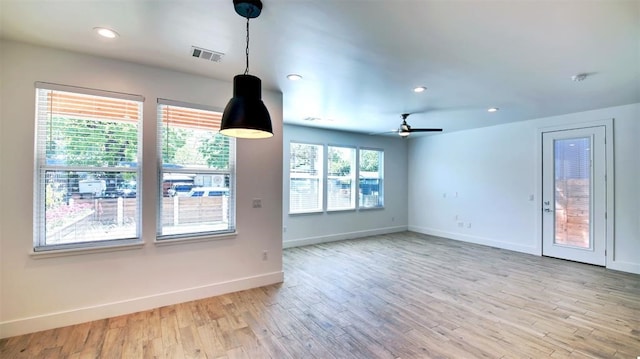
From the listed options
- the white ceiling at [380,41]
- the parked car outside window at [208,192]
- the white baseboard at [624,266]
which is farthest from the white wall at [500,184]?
the parked car outside window at [208,192]

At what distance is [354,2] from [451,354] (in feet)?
9.56

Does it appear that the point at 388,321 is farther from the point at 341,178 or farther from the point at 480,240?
the point at 480,240

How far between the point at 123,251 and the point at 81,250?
360 millimetres

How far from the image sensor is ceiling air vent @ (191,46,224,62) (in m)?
2.79

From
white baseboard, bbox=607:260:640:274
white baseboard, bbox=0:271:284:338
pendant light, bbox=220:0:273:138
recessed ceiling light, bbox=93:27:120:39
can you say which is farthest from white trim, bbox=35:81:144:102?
white baseboard, bbox=607:260:640:274

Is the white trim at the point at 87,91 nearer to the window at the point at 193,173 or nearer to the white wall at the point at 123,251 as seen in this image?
the white wall at the point at 123,251

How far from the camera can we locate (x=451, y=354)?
2.43 metres

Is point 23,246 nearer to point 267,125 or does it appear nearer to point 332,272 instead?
point 267,125

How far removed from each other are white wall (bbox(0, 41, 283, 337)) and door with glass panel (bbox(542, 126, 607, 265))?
5.20 meters

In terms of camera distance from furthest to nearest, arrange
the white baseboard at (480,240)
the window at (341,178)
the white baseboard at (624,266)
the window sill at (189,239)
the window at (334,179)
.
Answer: the window at (341,178) → the window at (334,179) → the white baseboard at (480,240) → the white baseboard at (624,266) → the window sill at (189,239)

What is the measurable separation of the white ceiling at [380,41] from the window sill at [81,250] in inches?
79.1

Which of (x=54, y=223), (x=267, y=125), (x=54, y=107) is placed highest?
(x=54, y=107)

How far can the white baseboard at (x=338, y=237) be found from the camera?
629 centimetres

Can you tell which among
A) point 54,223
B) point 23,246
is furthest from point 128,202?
point 23,246
